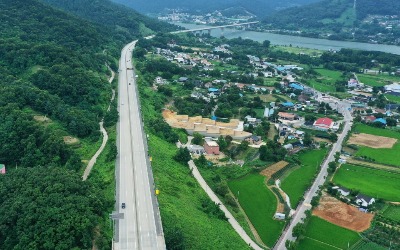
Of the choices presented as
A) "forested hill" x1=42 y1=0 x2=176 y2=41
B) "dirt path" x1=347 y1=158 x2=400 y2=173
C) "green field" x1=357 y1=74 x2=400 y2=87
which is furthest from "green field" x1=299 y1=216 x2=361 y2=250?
"forested hill" x1=42 y1=0 x2=176 y2=41

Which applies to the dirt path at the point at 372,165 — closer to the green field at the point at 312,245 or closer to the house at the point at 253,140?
the house at the point at 253,140

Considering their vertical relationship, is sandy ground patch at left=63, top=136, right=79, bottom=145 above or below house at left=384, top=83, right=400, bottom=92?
above

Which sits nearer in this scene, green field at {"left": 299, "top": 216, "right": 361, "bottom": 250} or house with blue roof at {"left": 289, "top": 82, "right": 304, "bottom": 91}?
green field at {"left": 299, "top": 216, "right": 361, "bottom": 250}

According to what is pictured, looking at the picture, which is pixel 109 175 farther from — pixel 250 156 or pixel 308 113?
pixel 308 113

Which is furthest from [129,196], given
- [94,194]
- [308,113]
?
[308,113]

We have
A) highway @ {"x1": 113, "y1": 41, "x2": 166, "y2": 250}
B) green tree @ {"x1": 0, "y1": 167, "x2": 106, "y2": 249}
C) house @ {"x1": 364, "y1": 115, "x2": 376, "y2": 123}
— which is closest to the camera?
green tree @ {"x1": 0, "y1": 167, "x2": 106, "y2": 249}

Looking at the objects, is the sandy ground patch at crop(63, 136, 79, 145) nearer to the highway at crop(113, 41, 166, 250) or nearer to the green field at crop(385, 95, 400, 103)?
the highway at crop(113, 41, 166, 250)

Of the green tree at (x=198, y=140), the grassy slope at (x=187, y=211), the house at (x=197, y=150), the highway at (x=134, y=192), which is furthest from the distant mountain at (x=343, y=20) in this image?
the grassy slope at (x=187, y=211)

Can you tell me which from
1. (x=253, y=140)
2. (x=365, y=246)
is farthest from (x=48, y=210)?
(x=253, y=140)

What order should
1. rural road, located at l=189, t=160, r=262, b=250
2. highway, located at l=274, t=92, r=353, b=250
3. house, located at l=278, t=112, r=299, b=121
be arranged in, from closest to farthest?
1. rural road, located at l=189, t=160, r=262, b=250
2. highway, located at l=274, t=92, r=353, b=250
3. house, located at l=278, t=112, r=299, b=121
